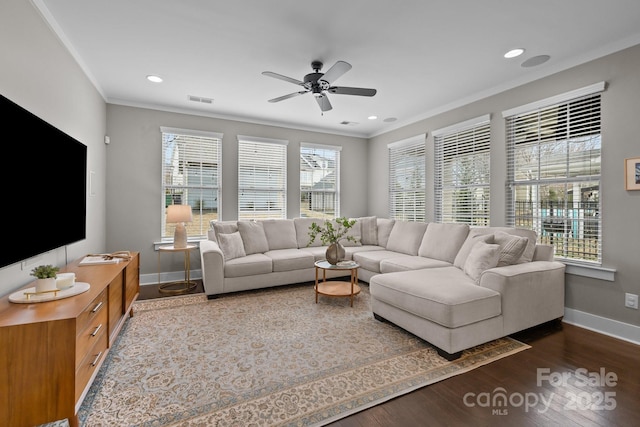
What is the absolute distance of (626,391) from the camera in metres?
2.00

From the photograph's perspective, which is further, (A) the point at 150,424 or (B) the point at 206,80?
(B) the point at 206,80

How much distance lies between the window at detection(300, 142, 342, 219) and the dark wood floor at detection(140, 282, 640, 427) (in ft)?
13.5

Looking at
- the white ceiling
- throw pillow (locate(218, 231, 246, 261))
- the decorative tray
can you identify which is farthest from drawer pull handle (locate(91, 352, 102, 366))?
the white ceiling

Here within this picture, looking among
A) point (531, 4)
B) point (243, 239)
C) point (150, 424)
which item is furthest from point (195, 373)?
point (531, 4)

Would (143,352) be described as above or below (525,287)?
below

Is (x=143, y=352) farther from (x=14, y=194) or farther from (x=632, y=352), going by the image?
(x=632, y=352)

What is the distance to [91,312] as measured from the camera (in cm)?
185

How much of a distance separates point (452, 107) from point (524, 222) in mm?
1969

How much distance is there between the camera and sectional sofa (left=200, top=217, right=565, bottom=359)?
2461 mm

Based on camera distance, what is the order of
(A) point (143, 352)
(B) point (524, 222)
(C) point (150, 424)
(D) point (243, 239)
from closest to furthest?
(C) point (150, 424)
(A) point (143, 352)
(B) point (524, 222)
(D) point (243, 239)

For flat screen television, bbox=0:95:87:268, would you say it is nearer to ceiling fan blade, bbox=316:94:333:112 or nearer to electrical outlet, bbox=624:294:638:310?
ceiling fan blade, bbox=316:94:333:112

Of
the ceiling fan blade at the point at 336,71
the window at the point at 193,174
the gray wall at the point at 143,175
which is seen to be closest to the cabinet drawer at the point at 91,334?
the ceiling fan blade at the point at 336,71

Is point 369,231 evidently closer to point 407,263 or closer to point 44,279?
point 407,263

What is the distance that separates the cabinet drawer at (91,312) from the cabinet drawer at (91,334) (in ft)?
0.05
